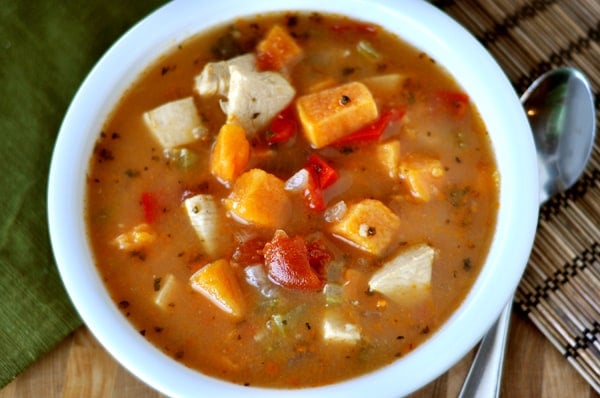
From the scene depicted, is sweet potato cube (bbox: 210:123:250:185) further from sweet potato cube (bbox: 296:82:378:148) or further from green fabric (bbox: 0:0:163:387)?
green fabric (bbox: 0:0:163:387)

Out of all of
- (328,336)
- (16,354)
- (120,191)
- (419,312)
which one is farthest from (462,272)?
(16,354)

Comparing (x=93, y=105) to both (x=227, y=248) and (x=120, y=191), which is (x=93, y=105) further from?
(x=227, y=248)

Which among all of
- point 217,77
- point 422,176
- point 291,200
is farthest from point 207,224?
point 422,176

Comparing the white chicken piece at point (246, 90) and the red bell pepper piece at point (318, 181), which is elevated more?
the white chicken piece at point (246, 90)

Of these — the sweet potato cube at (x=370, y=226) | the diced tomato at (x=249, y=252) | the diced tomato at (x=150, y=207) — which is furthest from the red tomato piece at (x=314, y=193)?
the diced tomato at (x=150, y=207)

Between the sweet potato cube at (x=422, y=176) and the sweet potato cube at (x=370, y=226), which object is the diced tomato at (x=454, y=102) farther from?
the sweet potato cube at (x=370, y=226)

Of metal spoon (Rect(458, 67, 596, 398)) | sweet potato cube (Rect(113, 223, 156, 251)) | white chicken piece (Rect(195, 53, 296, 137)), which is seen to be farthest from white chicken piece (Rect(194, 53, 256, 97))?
metal spoon (Rect(458, 67, 596, 398))
